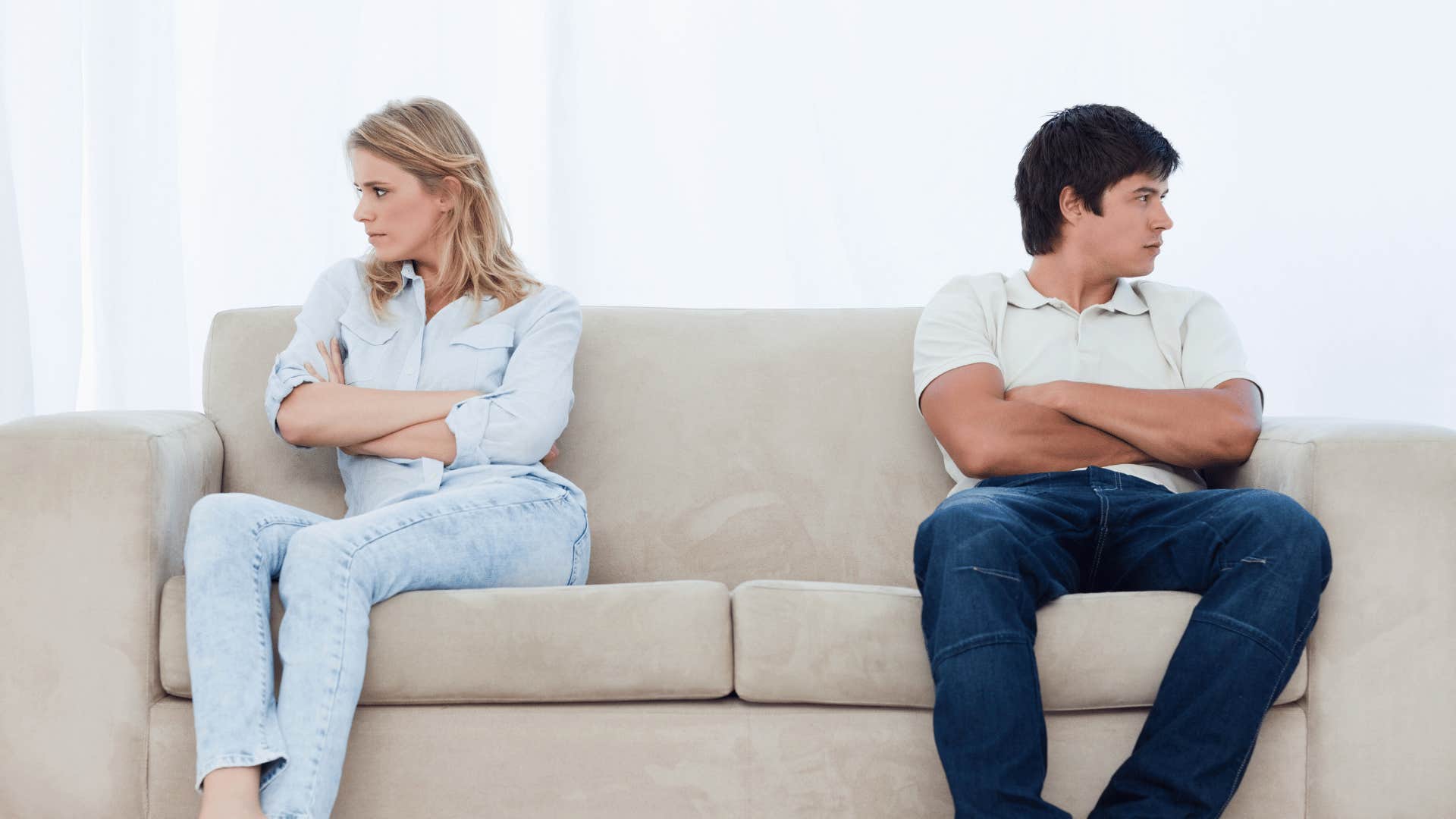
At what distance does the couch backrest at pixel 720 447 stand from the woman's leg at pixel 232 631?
51cm

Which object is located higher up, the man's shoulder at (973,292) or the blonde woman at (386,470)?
the man's shoulder at (973,292)

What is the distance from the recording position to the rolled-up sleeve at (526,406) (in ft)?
5.97

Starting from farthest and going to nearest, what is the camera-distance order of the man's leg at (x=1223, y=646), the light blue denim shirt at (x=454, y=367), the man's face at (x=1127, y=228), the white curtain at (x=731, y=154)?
the white curtain at (x=731, y=154), the man's face at (x=1127, y=228), the light blue denim shirt at (x=454, y=367), the man's leg at (x=1223, y=646)

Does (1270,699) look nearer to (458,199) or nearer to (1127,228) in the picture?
(1127,228)

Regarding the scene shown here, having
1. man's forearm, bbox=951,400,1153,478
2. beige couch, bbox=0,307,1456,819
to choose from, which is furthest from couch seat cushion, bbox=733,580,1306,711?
man's forearm, bbox=951,400,1153,478

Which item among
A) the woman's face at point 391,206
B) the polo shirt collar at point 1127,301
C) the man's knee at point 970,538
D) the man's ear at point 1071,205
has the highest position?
the man's ear at point 1071,205

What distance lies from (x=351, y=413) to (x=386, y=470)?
0.11 meters

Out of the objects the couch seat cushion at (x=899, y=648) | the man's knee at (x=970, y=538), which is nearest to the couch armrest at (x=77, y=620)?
the couch seat cushion at (x=899, y=648)

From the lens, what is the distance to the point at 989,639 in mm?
1438

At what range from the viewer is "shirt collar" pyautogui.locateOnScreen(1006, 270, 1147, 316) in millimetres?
2049

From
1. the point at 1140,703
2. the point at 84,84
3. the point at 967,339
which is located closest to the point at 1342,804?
the point at 1140,703

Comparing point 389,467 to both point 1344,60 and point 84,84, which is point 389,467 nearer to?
point 84,84

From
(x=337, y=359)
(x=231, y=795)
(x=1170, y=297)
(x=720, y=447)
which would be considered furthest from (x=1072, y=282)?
(x=231, y=795)

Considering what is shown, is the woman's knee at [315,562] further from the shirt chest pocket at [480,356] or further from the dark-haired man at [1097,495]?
the dark-haired man at [1097,495]
